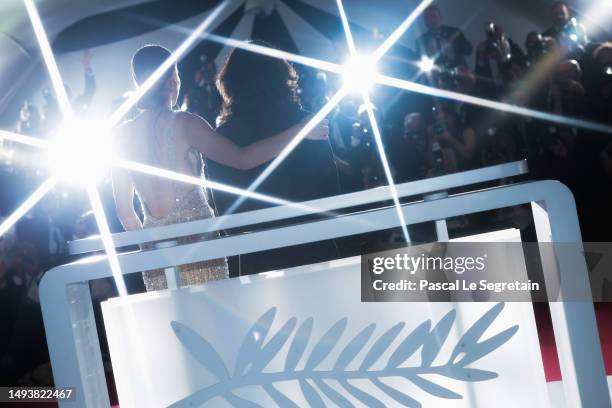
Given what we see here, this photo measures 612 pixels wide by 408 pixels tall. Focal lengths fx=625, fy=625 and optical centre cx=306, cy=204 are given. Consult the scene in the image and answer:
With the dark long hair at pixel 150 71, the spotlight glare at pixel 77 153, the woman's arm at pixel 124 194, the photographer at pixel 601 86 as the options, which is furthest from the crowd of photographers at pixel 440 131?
the dark long hair at pixel 150 71

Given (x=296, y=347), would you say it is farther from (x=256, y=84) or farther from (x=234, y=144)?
(x=256, y=84)

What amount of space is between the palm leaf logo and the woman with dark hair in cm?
66

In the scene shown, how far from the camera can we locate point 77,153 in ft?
18.0

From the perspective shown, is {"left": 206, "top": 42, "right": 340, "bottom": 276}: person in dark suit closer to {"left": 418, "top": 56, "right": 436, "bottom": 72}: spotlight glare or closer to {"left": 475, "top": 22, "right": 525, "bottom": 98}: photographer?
{"left": 475, "top": 22, "right": 525, "bottom": 98}: photographer

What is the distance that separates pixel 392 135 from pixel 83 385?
12.8 ft

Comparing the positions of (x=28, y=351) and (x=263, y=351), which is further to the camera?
(x=28, y=351)

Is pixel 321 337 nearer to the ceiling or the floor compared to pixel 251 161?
nearer to the floor

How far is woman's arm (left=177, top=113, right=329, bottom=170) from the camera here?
5.91 ft

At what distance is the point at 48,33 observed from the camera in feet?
18.0

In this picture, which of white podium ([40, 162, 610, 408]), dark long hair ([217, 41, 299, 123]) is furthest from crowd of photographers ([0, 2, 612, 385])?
white podium ([40, 162, 610, 408])

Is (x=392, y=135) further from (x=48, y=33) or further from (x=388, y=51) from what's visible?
(x=48, y=33)

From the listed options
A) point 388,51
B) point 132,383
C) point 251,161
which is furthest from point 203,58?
point 132,383

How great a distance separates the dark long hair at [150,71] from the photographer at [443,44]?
12.1 feet

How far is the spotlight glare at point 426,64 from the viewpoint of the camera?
5.26m
